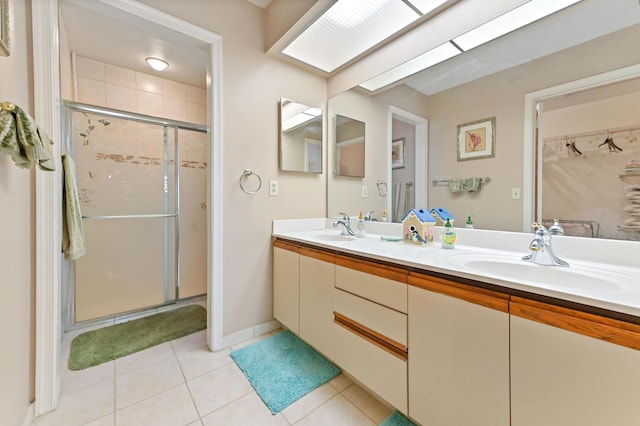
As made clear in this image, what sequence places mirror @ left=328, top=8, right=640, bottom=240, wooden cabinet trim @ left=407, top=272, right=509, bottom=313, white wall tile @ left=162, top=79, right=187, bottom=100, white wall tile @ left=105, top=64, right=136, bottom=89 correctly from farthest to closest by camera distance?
white wall tile @ left=162, top=79, right=187, bottom=100, white wall tile @ left=105, top=64, right=136, bottom=89, mirror @ left=328, top=8, right=640, bottom=240, wooden cabinet trim @ left=407, top=272, right=509, bottom=313

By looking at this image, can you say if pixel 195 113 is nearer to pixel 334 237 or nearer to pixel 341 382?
pixel 334 237

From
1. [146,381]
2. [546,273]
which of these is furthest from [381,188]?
[146,381]

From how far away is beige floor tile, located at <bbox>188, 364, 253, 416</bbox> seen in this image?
4.20ft

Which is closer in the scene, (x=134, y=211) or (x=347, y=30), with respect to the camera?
(x=347, y=30)

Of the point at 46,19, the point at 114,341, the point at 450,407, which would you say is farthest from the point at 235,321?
the point at 46,19

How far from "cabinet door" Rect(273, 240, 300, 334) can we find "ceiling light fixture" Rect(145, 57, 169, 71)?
7.21 feet

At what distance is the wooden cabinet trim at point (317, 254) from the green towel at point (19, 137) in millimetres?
1258

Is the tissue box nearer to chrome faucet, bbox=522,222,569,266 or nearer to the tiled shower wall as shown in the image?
chrome faucet, bbox=522,222,569,266

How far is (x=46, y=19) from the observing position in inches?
46.6

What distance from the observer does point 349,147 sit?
2184mm

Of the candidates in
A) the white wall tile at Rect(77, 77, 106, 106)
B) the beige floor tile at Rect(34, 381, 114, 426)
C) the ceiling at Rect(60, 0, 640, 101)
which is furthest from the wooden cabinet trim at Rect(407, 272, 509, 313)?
the white wall tile at Rect(77, 77, 106, 106)

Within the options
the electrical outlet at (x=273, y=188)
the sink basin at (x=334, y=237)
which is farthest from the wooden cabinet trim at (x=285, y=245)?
the electrical outlet at (x=273, y=188)

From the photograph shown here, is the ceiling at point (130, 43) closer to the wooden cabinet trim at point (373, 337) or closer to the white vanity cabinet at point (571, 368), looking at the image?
the wooden cabinet trim at point (373, 337)

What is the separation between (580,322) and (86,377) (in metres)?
2.32
